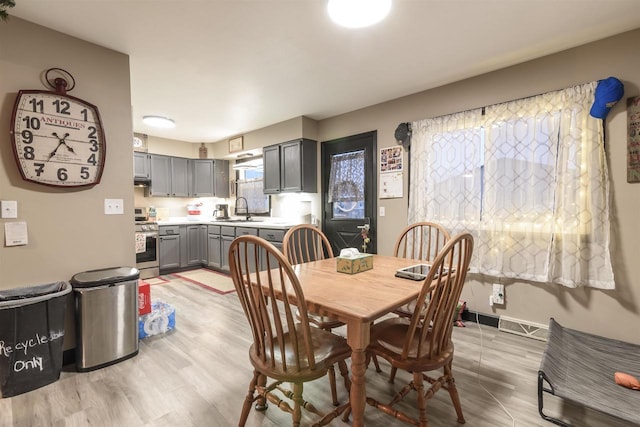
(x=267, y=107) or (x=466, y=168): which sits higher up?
(x=267, y=107)

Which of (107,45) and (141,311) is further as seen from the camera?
(141,311)

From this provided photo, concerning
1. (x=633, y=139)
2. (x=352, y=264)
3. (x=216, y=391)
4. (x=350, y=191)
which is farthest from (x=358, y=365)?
(x=350, y=191)

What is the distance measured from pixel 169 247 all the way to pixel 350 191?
329cm

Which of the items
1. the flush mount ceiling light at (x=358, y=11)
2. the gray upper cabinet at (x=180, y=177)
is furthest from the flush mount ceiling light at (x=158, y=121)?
the flush mount ceiling light at (x=358, y=11)

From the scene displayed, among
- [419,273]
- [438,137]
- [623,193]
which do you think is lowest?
[419,273]

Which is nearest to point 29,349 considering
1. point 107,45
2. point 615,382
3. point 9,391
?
point 9,391

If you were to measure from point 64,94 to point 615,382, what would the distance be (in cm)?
408

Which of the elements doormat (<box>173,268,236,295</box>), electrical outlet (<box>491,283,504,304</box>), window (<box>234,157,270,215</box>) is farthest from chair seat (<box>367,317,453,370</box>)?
window (<box>234,157,270,215</box>)

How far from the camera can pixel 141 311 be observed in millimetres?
2578

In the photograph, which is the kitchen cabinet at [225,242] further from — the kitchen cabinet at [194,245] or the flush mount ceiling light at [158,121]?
the flush mount ceiling light at [158,121]

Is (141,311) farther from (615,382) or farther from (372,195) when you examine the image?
(615,382)

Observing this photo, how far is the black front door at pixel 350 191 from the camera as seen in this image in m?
3.76

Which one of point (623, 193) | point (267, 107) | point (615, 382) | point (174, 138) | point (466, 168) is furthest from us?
point (174, 138)

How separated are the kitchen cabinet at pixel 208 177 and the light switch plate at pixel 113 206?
3.35 metres
